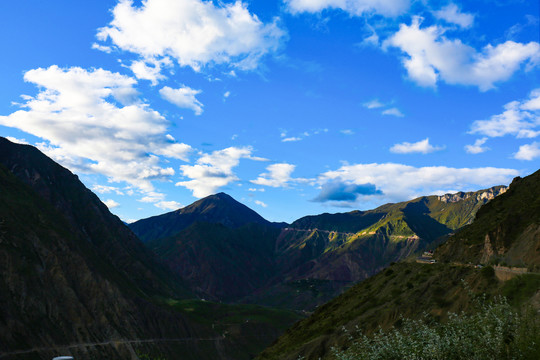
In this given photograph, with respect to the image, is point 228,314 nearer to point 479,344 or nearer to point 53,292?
point 53,292

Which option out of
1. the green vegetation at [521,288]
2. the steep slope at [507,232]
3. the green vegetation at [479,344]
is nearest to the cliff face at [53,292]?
the green vegetation at [479,344]

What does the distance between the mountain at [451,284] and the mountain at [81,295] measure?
47546 millimetres

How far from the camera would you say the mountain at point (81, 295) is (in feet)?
272

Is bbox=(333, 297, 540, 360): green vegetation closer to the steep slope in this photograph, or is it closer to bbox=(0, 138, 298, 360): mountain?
the steep slope

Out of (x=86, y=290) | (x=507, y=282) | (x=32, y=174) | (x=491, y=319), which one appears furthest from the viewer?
(x=32, y=174)

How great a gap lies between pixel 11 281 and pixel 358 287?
7322 centimetres

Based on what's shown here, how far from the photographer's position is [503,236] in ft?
222

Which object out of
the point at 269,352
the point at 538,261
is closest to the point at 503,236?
the point at 538,261

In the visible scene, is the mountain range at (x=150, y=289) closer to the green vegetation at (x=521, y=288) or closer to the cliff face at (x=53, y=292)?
the green vegetation at (x=521, y=288)

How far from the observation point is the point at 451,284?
47.9 m

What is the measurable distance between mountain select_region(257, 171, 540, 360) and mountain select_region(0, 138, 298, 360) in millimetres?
47546

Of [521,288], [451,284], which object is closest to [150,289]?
[451,284]

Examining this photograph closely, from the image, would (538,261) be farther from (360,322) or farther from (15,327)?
(15,327)

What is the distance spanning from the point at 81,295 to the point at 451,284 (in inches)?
3570
